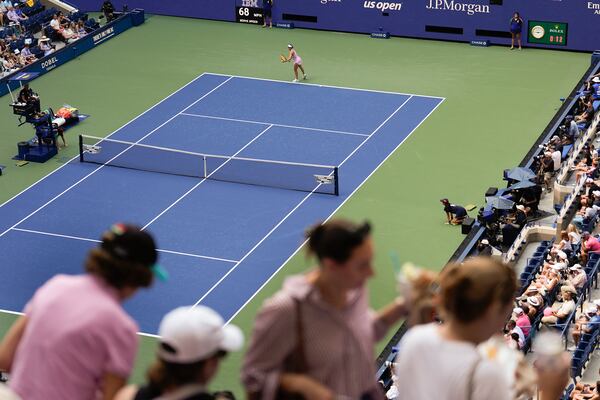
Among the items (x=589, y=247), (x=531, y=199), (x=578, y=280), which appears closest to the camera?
(x=578, y=280)

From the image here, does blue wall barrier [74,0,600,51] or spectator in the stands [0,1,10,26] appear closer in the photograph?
blue wall barrier [74,0,600,51]

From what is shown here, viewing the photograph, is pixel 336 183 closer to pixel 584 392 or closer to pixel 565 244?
pixel 565 244

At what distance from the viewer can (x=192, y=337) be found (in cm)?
621

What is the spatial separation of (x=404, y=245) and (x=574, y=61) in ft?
45.5

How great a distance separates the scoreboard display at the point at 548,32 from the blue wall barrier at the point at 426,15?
0.04m

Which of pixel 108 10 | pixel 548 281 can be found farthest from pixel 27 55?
pixel 548 281

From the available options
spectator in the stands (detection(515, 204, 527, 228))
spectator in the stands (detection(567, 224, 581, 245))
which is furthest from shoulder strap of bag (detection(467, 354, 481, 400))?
spectator in the stands (detection(515, 204, 527, 228))

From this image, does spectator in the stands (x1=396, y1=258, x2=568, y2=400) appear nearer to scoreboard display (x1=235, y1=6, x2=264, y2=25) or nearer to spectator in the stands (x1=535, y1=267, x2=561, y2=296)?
spectator in the stands (x1=535, y1=267, x2=561, y2=296)

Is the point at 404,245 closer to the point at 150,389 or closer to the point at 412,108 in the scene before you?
the point at 412,108

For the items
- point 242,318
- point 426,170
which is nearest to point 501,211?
point 426,170

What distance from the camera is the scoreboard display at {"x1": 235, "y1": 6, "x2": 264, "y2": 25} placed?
42.3 meters

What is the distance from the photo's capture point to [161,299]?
2444 cm

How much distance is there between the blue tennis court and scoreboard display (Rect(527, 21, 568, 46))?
544 centimetres

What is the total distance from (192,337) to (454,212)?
2137 cm
